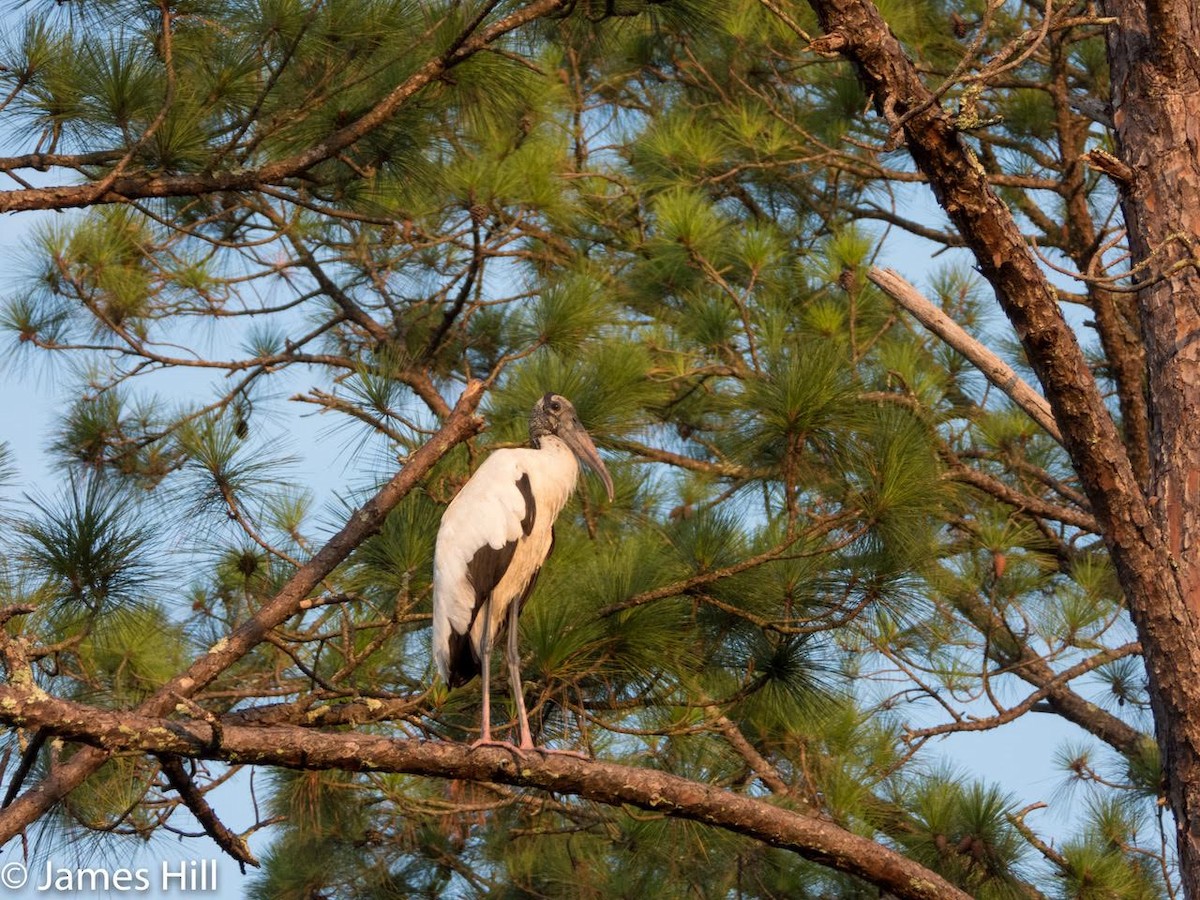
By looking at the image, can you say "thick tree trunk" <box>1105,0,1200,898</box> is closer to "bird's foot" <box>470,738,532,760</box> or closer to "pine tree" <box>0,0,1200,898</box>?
"pine tree" <box>0,0,1200,898</box>

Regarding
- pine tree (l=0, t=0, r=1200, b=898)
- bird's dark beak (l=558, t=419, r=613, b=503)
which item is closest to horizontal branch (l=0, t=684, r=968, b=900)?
pine tree (l=0, t=0, r=1200, b=898)

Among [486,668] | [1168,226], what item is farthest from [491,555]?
[1168,226]

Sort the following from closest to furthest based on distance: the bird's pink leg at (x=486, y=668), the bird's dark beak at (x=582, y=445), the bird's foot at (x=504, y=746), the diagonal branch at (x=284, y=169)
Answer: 1. the bird's foot at (x=504, y=746)
2. the diagonal branch at (x=284, y=169)
3. the bird's pink leg at (x=486, y=668)
4. the bird's dark beak at (x=582, y=445)

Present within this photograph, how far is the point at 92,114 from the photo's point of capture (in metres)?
3.76

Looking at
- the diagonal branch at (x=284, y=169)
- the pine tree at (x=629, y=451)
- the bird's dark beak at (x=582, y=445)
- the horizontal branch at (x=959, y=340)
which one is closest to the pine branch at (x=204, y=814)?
the pine tree at (x=629, y=451)

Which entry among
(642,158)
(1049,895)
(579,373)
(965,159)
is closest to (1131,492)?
(965,159)

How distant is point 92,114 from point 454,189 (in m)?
1.57

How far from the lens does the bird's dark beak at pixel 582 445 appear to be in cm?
452

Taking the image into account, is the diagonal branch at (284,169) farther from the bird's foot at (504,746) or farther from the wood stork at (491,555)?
the bird's foot at (504,746)

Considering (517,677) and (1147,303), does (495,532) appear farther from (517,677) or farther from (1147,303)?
(1147,303)

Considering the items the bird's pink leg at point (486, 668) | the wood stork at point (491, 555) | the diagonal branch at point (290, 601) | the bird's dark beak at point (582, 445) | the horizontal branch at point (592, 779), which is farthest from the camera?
the bird's dark beak at point (582, 445)

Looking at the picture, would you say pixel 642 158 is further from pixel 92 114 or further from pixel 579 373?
pixel 92 114

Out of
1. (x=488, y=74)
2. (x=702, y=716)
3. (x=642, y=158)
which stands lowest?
(x=702, y=716)

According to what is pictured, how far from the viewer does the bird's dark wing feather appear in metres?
3.99
